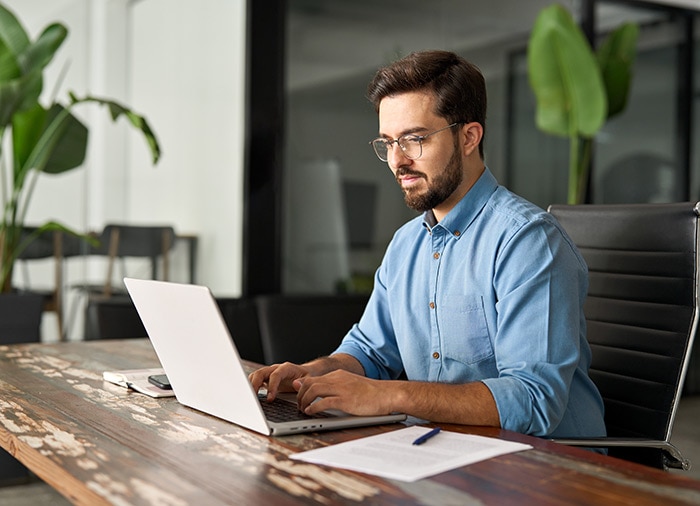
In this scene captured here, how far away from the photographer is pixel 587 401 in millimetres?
1662

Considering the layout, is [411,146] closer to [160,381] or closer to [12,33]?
[160,381]

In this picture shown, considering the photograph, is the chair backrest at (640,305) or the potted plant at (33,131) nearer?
the chair backrest at (640,305)

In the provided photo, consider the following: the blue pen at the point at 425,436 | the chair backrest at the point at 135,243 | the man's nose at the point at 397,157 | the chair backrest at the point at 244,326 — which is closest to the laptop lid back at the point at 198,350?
the blue pen at the point at 425,436

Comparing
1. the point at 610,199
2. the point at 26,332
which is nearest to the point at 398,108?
the point at 26,332

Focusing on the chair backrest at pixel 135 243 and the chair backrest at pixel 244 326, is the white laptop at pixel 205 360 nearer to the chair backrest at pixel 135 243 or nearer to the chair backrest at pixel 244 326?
the chair backrest at pixel 244 326

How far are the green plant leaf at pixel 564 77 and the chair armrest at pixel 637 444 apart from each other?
3.06 m

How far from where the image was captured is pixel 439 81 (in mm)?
1698

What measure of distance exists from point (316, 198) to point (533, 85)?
4.40 ft

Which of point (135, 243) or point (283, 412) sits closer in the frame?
point (283, 412)

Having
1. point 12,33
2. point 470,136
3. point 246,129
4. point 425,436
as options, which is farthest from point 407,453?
point 246,129

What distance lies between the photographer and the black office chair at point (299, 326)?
2820mm

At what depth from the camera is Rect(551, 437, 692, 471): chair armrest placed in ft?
4.99

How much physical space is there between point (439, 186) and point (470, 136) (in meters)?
0.13

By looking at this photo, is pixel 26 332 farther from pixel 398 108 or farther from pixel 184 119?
pixel 398 108
